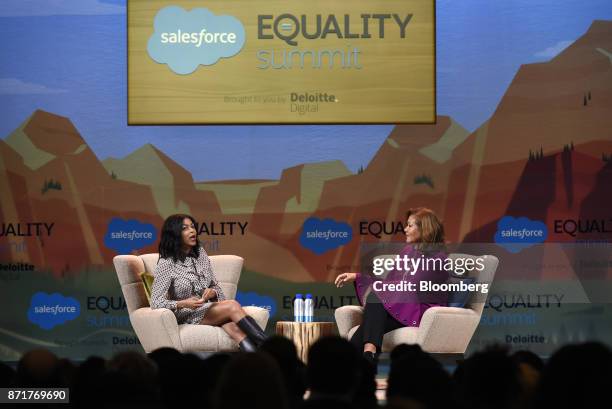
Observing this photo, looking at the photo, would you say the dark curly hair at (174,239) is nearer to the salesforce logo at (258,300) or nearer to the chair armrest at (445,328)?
the salesforce logo at (258,300)

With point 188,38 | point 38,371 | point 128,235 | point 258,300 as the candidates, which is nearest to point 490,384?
point 38,371

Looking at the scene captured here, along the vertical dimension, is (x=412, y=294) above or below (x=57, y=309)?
above

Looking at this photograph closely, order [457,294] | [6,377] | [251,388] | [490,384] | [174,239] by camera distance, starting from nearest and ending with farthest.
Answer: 1. [251,388]
2. [490,384]
3. [6,377]
4. [457,294]
5. [174,239]

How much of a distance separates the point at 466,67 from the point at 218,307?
3.03m

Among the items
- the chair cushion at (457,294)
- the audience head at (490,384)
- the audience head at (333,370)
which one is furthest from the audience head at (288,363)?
the chair cushion at (457,294)

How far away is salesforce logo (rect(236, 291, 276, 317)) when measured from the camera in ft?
26.5

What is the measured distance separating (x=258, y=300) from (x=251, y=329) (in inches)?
62.5

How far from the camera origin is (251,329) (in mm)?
6492

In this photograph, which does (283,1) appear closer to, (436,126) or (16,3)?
(436,126)

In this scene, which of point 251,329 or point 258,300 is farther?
point 258,300

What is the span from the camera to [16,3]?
8.13 metres

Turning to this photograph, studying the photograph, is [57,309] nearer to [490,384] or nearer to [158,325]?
[158,325]

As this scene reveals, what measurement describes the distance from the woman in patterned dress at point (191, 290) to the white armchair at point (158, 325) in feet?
0.27

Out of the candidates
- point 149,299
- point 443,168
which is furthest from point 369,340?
point 443,168
